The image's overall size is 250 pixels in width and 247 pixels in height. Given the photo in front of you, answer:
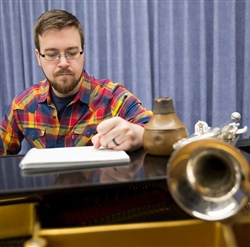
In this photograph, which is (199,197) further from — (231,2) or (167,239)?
(231,2)

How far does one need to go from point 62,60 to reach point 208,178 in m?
0.98

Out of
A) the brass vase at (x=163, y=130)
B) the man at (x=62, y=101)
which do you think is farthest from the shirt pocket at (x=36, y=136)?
the brass vase at (x=163, y=130)

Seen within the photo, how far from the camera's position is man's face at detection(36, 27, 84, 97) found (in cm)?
144

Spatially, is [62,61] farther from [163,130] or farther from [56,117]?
[163,130]

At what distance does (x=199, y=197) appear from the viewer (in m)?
0.66

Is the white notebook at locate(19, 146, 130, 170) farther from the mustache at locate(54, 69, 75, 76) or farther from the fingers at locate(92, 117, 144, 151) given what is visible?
the mustache at locate(54, 69, 75, 76)

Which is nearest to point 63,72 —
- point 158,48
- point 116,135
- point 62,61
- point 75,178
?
point 62,61

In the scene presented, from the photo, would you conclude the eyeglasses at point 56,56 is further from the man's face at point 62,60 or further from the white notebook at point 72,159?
the white notebook at point 72,159

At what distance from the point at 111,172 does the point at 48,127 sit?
0.91 m

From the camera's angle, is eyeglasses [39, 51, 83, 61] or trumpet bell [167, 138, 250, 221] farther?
eyeglasses [39, 51, 83, 61]

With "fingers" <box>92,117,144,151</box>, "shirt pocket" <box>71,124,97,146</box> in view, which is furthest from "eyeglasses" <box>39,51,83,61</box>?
"fingers" <box>92,117,144,151</box>

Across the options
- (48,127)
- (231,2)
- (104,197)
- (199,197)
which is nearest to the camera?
(199,197)

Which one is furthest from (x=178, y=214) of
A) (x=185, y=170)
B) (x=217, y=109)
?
(x=217, y=109)

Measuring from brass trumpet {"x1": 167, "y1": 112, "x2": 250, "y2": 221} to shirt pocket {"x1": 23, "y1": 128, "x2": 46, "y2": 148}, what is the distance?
102 centimetres
